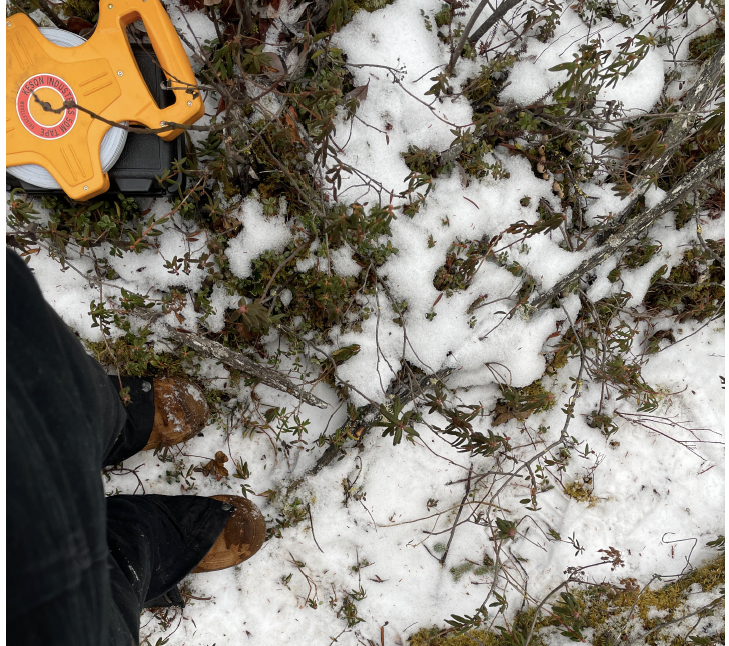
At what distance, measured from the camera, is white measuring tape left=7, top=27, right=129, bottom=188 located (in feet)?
6.30

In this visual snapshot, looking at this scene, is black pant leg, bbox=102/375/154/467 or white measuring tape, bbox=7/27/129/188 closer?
white measuring tape, bbox=7/27/129/188

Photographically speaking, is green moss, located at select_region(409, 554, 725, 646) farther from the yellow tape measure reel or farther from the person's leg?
the yellow tape measure reel

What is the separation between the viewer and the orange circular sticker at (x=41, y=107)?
1879 millimetres

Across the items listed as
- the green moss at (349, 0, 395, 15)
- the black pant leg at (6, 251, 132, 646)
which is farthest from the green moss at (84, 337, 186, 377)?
the green moss at (349, 0, 395, 15)

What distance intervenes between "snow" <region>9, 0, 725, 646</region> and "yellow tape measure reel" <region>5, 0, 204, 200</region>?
31 centimetres

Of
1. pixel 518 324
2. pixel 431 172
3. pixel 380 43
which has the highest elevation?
pixel 380 43

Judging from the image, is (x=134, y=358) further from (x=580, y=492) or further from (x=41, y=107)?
(x=580, y=492)

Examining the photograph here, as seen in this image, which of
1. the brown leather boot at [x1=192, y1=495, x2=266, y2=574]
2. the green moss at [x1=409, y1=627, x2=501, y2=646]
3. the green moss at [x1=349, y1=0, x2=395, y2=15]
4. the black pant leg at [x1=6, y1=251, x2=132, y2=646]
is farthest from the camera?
the green moss at [x1=409, y1=627, x2=501, y2=646]

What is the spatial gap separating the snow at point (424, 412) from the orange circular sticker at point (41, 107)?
49 centimetres

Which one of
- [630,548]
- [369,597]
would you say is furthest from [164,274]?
[630,548]

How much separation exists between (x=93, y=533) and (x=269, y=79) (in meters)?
1.94

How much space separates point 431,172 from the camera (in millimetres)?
2383

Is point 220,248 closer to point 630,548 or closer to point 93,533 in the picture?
point 93,533

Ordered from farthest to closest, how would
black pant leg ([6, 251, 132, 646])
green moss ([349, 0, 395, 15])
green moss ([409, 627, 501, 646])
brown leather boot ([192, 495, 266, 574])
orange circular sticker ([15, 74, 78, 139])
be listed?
green moss ([409, 627, 501, 646])
brown leather boot ([192, 495, 266, 574])
green moss ([349, 0, 395, 15])
orange circular sticker ([15, 74, 78, 139])
black pant leg ([6, 251, 132, 646])
